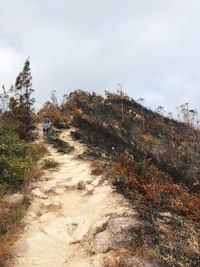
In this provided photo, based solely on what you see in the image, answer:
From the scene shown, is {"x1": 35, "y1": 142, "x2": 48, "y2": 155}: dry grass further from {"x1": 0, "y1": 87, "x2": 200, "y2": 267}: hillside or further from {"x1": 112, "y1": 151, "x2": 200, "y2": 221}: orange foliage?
Result: {"x1": 112, "y1": 151, "x2": 200, "y2": 221}: orange foliage

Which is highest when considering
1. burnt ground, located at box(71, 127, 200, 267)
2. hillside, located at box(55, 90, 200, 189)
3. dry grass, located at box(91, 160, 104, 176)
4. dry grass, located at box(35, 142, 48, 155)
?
hillside, located at box(55, 90, 200, 189)

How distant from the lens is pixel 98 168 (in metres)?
14.9

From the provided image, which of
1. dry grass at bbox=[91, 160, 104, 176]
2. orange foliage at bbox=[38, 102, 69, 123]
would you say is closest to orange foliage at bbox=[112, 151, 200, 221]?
dry grass at bbox=[91, 160, 104, 176]

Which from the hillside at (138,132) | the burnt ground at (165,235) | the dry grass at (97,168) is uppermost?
the hillside at (138,132)

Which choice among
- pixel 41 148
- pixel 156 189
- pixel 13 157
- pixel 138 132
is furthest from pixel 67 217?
pixel 138 132

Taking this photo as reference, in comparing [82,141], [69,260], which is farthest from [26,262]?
[82,141]

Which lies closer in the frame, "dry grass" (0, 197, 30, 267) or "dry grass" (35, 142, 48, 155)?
"dry grass" (0, 197, 30, 267)

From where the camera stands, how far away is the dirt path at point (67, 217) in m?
9.55

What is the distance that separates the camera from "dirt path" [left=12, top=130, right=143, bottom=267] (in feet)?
31.3

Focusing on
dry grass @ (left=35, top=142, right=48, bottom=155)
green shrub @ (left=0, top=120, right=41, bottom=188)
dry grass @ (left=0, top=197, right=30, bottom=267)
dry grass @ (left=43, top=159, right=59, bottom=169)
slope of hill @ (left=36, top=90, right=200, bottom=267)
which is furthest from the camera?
dry grass @ (left=35, top=142, right=48, bottom=155)

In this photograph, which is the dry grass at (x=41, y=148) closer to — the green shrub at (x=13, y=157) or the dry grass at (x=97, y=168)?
the green shrub at (x=13, y=157)

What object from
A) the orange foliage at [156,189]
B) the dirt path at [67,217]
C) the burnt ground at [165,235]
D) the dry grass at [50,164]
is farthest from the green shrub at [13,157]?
the orange foliage at [156,189]

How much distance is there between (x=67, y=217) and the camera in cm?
1170

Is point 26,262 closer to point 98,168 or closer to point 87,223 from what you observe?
point 87,223
